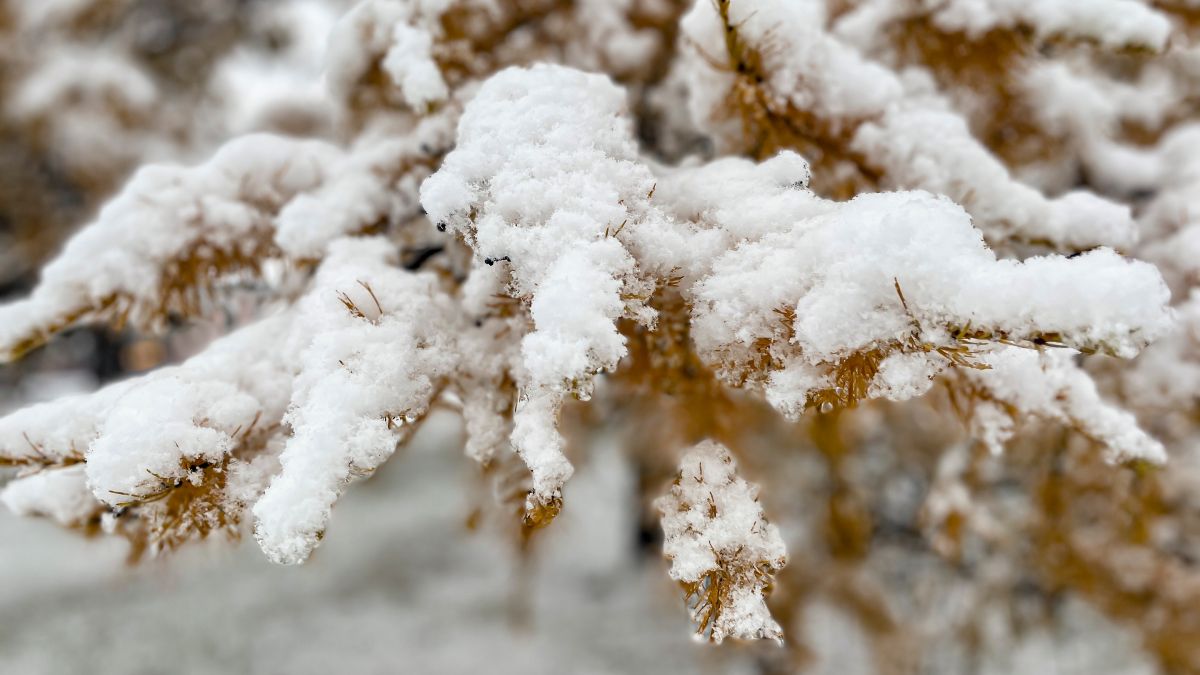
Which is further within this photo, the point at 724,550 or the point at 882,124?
the point at 882,124

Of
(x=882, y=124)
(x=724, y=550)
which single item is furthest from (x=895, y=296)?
(x=882, y=124)

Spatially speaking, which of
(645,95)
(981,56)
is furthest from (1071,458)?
(645,95)

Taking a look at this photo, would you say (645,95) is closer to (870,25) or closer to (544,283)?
(870,25)

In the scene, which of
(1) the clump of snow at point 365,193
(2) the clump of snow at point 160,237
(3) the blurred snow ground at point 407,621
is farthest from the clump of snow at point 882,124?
(3) the blurred snow ground at point 407,621

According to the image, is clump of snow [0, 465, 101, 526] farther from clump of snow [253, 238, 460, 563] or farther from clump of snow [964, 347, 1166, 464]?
clump of snow [964, 347, 1166, 464]

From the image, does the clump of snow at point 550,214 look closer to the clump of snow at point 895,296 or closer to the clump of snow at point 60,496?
the clump of snow at point 895,296

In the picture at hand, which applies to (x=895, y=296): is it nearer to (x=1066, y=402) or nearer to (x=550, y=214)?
(x=550, y=214)
